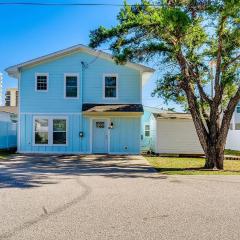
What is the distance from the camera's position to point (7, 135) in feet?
90.6

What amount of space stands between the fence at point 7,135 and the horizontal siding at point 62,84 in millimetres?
3810

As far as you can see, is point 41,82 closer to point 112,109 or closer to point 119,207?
point 112,109

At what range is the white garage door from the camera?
81.4 feet

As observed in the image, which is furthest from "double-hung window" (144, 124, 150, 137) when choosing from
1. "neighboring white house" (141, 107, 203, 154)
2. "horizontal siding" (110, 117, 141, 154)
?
"horizontal siding" (110, 117, 141, 154)

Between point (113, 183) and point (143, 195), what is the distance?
2.19 m

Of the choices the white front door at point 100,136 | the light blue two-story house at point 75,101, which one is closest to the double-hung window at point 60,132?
the light blue two-story house at point 75,101

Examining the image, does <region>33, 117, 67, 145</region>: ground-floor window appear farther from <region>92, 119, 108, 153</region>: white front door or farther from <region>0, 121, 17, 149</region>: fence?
<region>0, 121, 17, 149</region>: fence

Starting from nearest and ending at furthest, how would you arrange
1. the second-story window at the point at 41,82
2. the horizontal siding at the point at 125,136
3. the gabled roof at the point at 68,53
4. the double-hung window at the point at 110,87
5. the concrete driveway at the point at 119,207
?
the concrete driveway at the point at 119,207
the gabled roof at the point at 68,53
the horizontal siding at the point at 125,136
the double-hung window at the point at 110,87
the second-story window at the point at 41,82

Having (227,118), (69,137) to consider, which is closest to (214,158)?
(227,118)

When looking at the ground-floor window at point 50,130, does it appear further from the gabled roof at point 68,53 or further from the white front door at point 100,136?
the gabled roof at point 68,53

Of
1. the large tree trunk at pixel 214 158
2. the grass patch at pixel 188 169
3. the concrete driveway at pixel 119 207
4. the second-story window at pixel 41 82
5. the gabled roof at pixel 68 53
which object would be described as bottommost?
the concrete driveway at pixel 119 207

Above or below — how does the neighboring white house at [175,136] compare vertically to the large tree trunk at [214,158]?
above

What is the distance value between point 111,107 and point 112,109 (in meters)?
0.45

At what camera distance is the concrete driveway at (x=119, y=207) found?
5945 mm
